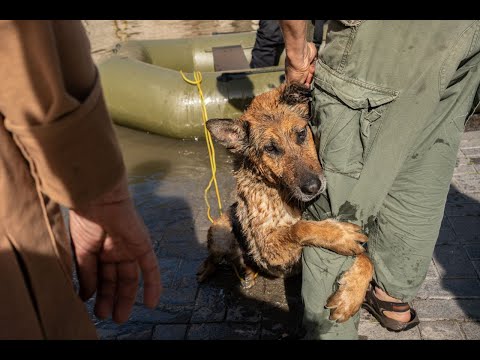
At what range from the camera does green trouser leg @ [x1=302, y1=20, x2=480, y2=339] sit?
207 cm

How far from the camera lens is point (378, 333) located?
3.29 metres

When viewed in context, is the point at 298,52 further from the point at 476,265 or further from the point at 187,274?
the point at 476,265

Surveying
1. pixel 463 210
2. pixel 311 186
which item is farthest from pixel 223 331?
pixel 463 210

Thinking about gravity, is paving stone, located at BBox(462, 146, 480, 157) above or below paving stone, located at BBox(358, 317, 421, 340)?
above

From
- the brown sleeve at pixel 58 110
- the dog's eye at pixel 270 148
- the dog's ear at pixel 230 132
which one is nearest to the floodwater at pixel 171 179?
the dog's ear at pixel 230 132

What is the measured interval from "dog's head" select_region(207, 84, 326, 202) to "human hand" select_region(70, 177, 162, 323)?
1681 mm

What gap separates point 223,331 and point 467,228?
272 centimetres

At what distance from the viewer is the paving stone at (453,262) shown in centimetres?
366

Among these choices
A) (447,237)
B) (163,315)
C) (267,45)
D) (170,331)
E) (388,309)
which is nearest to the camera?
(388,309)

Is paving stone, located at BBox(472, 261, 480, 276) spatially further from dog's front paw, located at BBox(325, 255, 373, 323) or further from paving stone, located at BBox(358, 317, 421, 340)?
dog's front paw, located at BBox(325, 255, 373, 323)

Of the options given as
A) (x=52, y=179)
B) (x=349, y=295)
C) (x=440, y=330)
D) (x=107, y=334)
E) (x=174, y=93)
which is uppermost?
(x=52, y=179)

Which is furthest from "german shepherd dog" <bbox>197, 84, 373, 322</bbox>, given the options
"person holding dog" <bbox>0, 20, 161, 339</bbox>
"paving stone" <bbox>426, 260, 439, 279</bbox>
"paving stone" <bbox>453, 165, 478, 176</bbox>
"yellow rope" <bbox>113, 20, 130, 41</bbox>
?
"yellow rope" <bbox>113, 20, 130, 41</bbox>

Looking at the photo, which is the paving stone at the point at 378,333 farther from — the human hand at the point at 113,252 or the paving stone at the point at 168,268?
the human hand at the point at 113,252

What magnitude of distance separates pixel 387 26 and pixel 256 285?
8.78ft
